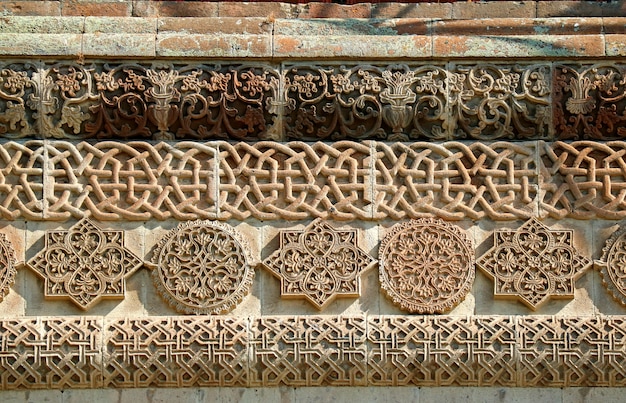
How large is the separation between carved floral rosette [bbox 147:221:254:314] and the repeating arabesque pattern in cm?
59

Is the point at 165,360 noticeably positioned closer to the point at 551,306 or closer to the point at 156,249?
the point at 156,249

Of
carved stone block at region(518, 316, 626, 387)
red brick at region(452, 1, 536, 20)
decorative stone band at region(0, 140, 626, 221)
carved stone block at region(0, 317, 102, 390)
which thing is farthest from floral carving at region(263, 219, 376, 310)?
red brick at region(452, 1, 536, 20)

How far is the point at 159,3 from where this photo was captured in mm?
9398

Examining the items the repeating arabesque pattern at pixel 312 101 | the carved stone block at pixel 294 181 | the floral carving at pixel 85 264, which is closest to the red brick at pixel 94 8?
the repeating arabesque pattern at pixel 312 101

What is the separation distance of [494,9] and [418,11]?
0.43m

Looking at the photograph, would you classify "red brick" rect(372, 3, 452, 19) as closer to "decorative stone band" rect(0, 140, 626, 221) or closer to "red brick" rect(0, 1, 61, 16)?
"decorative stone band" rect(0, 140, 626, 221)

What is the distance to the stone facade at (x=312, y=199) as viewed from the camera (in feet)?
28.9

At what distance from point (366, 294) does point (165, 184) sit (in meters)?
1.26

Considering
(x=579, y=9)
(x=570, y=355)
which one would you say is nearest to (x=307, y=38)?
(x=579, y=9)

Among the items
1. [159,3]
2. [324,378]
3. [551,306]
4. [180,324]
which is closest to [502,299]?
[551,306]

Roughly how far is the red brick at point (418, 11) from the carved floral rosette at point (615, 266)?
61.8 inches

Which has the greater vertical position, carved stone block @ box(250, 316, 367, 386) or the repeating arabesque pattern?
the repeating arabesque pattern

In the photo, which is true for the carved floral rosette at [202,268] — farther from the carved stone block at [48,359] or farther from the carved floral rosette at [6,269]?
the carved floral rosette at [6,269]

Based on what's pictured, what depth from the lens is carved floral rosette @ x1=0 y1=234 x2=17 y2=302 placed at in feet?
29.2
